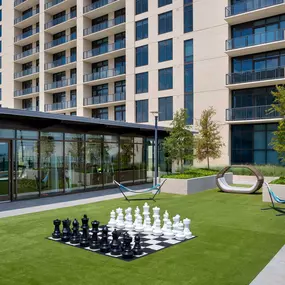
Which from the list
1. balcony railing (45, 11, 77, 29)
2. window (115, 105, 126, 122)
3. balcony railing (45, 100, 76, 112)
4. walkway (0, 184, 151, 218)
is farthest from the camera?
balcony railing (45, 11, 77, 29)

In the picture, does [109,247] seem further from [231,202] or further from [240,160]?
[240,160]

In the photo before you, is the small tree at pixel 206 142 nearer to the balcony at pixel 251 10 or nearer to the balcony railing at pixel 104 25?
the balcony at pixel 251 10

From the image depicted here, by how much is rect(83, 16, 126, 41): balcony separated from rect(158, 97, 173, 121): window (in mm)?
9588

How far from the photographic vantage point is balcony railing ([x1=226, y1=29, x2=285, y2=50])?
25844mm

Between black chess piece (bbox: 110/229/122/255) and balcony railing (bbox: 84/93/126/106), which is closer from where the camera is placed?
black chess piece (bbox: 110/229/122/255)

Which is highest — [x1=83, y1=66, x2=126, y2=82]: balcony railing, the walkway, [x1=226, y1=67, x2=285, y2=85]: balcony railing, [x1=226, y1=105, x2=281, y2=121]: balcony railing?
[x1=83, y1=66, x2=126, y2=82]: balcony railing

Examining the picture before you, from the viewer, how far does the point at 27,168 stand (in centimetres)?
1508

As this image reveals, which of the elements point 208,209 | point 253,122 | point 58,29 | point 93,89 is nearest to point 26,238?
point 208,209

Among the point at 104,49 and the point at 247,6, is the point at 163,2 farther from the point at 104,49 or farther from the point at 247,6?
the point at 247,6

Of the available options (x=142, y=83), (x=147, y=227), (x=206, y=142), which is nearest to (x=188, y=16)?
(x=142, y=83)

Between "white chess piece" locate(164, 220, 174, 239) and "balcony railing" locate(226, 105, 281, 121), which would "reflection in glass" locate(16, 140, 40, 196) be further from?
"balcony railing" locate(226, 105, 281, 121)

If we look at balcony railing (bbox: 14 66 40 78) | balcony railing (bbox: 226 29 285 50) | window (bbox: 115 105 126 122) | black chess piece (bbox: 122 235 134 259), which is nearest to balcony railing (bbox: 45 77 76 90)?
balcony railing (bbox: 14 66 40 78)

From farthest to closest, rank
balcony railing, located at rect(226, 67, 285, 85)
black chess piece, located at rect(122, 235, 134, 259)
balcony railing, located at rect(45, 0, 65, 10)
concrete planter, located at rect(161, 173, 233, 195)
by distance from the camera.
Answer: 1. balcony railing, located at rect(45, 0, 65, 10)
2. balcony railing, located at rect(226, 67, 285, 85)
3. concrete planter, located at rect(161, 173, 233, 195)
4. black chess piece, located at rect(122, 235, 134, 259)

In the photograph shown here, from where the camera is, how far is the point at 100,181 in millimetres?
18906
